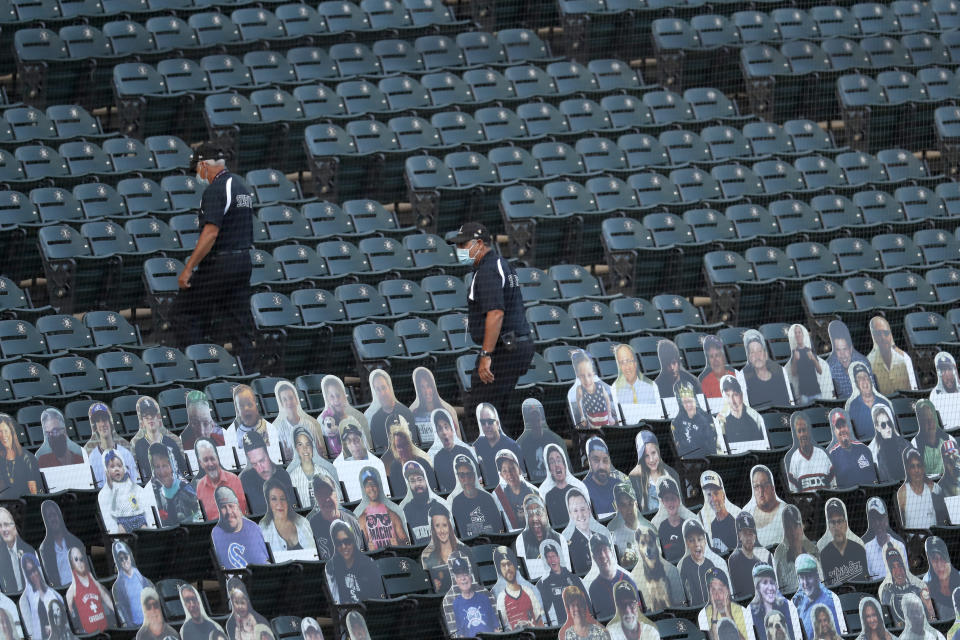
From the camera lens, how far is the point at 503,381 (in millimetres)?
9680

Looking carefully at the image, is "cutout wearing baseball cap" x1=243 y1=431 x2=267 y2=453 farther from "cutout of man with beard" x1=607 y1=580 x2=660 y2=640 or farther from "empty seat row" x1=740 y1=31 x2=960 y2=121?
"empty seat row" x1=740 y1=31 x2=960 y2=121

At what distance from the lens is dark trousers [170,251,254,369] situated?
992 cm

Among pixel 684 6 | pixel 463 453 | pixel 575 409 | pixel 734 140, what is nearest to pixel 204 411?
pixel 463 453

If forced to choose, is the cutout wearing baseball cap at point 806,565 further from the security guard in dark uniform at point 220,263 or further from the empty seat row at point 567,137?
the empty seat row at point 567,137

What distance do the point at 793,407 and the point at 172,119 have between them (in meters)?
4.36

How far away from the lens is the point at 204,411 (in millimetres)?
9211

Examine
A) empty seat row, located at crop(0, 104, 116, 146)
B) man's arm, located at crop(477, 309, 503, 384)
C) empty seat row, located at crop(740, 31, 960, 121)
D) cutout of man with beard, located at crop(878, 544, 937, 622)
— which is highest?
empty seat row, located at crop(0, 104, 116, 146)

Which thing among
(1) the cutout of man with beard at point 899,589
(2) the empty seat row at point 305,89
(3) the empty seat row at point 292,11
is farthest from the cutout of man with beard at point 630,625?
(3) the empty seat row at point 292,11

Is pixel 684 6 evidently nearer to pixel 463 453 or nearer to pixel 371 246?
pixel 371 246

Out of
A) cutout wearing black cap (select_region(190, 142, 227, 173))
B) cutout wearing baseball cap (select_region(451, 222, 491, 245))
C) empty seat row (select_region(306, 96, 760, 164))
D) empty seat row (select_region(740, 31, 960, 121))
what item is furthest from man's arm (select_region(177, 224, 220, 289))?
empty seat row (select_region(740, 31, 960, 121))

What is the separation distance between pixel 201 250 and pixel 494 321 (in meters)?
1.57

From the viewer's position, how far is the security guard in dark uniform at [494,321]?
9531mm

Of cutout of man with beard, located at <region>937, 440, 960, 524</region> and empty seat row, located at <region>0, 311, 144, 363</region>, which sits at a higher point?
empty seat row, located at <region>0, 311, 144, 363</region>

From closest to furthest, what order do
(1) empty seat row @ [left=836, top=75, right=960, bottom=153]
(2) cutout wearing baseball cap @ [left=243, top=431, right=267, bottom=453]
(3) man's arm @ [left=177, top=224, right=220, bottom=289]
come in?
1. (2) cutout wearing baseball cap @ [left=243, top=431, right=267, bottom=453]
2. (3) man's arm @ [left=177, top=224, right=220, bottom=289]
3. (1) empty seat row @ [left=836, top=75, right=960, bottom=153]
